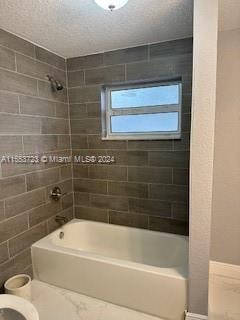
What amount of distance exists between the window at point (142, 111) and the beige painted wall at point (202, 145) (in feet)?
2.73

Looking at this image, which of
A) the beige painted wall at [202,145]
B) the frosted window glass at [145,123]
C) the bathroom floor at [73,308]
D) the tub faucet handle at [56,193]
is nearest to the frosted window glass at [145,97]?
the frosted window glass at [145,123]

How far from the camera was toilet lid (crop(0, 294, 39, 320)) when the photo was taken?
1.28 m

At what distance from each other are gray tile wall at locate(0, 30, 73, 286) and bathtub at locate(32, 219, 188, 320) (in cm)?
22

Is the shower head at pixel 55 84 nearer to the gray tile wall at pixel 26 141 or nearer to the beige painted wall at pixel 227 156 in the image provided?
the gray tile wall at pixel 26 141

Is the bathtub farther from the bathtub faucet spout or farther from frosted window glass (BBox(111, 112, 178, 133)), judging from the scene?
frosted window glass (BBox(111, 112, 178, 133))

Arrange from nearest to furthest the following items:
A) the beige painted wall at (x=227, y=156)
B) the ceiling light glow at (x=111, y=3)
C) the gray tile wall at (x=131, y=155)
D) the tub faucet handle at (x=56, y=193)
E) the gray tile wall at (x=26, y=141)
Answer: the ceiling light glow at (x=111, y=3) < the gray tile wall at (x=26, y=141) < the beige painted wall at (x=227, y=156) < the gray tile wall at (x=131, y=155) < the tub faucet handle at (x=56, y=193)

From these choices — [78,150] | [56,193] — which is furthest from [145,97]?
[56,193]

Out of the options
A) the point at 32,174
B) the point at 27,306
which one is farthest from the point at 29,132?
the point at 27,306

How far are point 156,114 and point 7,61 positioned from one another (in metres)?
1.51

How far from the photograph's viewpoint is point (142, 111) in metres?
2.42

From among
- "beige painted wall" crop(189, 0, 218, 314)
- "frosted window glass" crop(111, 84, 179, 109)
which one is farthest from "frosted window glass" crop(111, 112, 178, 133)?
"beige painted wall" crop(189, 0, 218, 314)

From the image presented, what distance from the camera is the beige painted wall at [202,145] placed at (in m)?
1.32

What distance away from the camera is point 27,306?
132 cm

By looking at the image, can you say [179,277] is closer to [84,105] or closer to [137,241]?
[137,241]
